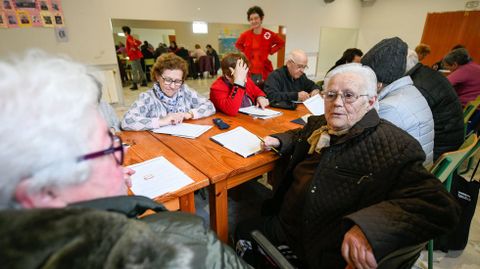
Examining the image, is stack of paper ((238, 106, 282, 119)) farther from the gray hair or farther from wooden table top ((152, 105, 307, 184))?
the gray hair

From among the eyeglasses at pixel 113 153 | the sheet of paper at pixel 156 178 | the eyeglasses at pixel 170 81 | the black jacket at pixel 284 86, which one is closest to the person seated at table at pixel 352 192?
the sheet of paper at pixel 156 178

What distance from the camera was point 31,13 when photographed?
3.18 metres

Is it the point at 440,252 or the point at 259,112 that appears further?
the point at 259,112

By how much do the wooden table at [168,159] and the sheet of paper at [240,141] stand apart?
10.4 inches

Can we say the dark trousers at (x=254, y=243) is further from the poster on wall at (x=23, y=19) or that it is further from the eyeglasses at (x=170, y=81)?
the poster on wall at (x=23, y=19)

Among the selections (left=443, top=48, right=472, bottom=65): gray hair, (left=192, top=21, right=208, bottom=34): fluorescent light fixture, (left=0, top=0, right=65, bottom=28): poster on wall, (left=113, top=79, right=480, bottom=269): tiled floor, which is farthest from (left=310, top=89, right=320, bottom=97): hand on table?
(left=0, top=0, right=65, bottom=28): poster on wall

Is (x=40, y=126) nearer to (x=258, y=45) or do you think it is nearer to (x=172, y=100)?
(x=172, y=100)

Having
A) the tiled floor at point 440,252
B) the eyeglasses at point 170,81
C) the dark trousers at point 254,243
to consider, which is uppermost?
the eyeglasses at point 170,81

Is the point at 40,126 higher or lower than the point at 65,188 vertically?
higher

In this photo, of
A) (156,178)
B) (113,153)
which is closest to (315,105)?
(156,178)

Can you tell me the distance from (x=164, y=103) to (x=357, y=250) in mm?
1442

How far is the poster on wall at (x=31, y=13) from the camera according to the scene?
9.97ft

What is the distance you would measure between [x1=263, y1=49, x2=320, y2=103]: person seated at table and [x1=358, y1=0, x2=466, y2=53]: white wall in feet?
19.1

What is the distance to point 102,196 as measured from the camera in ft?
1.61
